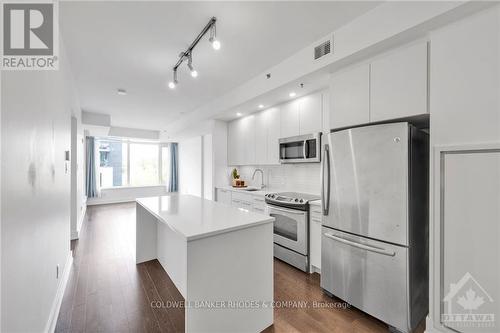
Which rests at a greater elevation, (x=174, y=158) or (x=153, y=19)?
(x=153, y=19)

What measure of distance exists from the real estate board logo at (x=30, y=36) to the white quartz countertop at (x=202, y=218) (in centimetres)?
125

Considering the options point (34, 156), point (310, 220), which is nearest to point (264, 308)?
point (310, 220)

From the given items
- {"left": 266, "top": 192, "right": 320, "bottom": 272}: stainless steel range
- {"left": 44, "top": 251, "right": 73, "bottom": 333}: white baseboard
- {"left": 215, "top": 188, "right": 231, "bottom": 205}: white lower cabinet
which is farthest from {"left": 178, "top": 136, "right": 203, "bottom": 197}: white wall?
{"left": 44, "top": 251, "right": 73, "bottom": 333}: white baseboard

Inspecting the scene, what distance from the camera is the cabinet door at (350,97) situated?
210 cm

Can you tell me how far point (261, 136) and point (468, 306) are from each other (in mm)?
3202

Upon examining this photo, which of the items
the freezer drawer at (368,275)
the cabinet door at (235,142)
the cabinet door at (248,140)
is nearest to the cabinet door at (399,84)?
the freezer drawer at (368,275)

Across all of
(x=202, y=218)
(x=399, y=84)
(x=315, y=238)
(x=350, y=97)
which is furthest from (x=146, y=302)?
(x=399, y=84)

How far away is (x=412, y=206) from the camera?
5.83ft

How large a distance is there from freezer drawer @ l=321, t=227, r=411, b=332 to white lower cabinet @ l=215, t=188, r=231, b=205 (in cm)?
232

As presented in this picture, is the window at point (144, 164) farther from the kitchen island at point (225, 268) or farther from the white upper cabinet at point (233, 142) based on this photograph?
the kitchen island at point (225, 268)

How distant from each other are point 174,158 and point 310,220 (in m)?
7.05

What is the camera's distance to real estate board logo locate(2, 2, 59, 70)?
3.71 ft

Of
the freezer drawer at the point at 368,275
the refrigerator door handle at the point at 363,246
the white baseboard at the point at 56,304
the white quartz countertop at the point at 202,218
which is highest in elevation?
the white quartz countertop at the point at 202,218

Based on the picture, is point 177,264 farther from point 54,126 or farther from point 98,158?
point 98,158
